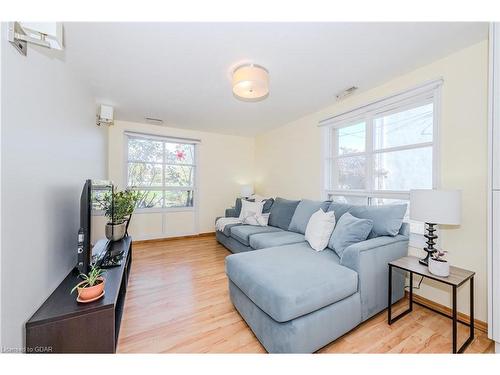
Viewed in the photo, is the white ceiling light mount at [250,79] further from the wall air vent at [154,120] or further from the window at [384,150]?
the wall air vent at [154,120]

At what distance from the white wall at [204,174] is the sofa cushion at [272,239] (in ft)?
7.06

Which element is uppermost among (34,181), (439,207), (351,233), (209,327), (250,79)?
(250,79)

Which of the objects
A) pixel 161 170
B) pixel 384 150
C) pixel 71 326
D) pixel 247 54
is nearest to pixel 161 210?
pixel 161 170

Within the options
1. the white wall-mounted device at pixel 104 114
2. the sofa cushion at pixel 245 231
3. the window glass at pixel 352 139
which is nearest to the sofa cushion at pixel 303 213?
the sofa cushion at pixel 245 231

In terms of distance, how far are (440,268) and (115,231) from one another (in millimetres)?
3149

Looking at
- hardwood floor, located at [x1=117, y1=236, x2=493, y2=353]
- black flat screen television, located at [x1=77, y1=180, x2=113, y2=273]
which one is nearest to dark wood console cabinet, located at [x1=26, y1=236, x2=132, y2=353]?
black flat screen television, located at [x1=77, y1=180, x2=113, y2=273]

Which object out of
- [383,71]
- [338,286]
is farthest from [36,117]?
[383,71]

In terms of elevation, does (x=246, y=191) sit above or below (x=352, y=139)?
below

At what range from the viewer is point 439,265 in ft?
4.71

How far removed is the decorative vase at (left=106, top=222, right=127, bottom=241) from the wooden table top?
9.48ft

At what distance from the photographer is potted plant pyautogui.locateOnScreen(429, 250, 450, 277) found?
142cm

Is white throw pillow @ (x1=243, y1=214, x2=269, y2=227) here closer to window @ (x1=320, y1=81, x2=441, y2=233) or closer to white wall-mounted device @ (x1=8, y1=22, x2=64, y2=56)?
window @ (x1=320, y1=81, x2=441, y2=233)

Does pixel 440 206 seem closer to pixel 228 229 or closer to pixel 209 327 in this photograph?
pixel 209 327
